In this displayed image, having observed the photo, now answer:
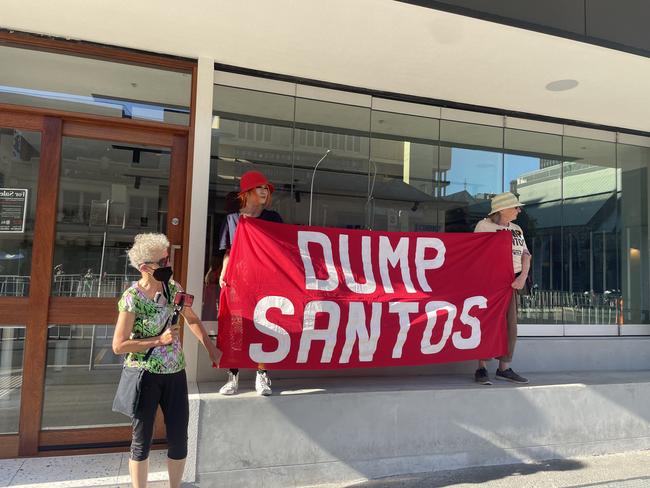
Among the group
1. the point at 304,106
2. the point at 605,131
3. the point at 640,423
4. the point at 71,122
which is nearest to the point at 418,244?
the point at 304,106

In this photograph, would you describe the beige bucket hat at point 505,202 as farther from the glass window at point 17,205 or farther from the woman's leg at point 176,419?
the glass window at point 17,205

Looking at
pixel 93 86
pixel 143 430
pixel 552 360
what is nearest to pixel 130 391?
pixel 143 430

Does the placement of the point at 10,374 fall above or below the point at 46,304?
below

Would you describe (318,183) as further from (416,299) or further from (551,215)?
(551,215)

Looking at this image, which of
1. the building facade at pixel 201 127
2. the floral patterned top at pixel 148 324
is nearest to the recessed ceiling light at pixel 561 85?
the building facade at pixel 201 127

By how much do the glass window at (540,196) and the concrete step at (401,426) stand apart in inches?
58.8

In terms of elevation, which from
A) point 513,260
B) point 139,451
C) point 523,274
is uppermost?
point 513,260

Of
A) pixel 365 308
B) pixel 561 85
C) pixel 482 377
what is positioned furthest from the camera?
pixel 561 85

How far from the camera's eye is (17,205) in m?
4.04

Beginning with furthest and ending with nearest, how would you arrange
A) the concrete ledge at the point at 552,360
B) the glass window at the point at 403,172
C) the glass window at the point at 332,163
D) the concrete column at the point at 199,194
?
the glass window at the point at 403,172
the glass window at the point at 332,163
the concrete ledge at the point at 552,360
the concrete column at the point at 199,194

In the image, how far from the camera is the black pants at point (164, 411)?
9.56 ft

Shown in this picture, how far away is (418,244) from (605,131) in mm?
3705

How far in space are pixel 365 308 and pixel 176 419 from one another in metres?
1.75

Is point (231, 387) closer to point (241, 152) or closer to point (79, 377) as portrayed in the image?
point (79, 377)
